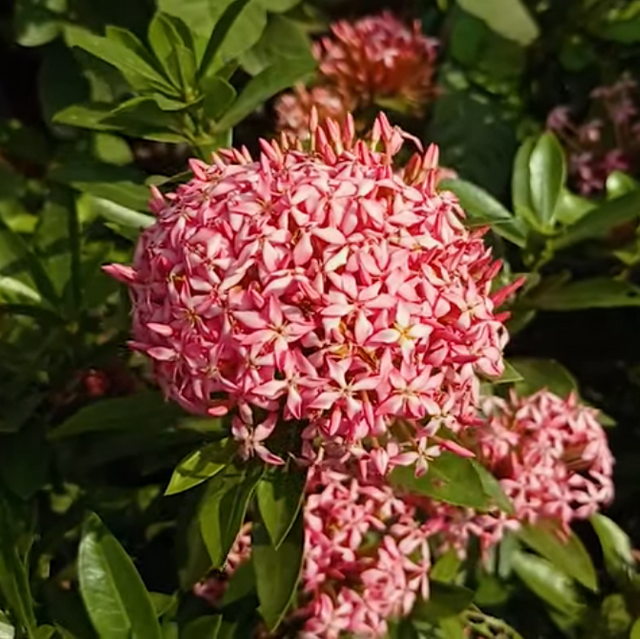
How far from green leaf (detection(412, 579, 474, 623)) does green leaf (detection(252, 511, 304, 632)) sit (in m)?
0.20

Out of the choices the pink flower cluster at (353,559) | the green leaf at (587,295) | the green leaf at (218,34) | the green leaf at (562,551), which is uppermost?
the green leaf at (218,34)

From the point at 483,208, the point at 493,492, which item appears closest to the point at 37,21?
the point at 483,208

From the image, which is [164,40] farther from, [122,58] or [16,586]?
[16,586]

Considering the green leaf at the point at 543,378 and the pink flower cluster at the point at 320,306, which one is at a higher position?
the pink flower cluster at the point at 320,306

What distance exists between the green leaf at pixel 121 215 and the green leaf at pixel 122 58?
0.47 feet

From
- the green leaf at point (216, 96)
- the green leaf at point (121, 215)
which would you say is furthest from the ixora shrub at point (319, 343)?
the green leaf at point (121, 215)

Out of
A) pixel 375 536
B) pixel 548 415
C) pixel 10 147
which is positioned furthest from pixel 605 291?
pixel 10 147

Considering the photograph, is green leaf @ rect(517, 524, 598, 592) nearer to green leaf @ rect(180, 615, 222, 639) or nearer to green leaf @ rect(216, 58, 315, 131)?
green leaf @ rect(180, 615, 222, 639)

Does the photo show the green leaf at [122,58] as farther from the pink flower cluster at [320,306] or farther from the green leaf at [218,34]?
the pink flower cluster at [320,306]

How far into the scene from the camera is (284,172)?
119 cm

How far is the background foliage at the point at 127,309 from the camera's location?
52.1 inches

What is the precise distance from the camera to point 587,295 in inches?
58.7

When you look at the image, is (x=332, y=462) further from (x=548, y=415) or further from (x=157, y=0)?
(x=157, y=0)

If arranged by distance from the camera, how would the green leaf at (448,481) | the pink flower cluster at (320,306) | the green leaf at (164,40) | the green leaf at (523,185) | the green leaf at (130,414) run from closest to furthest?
the pink flower cluster at (320,306) → the green leaf at (448,481) → the green leaf at (130,414) → the green leaf at (164,40) → the green leaf at (523,185)
